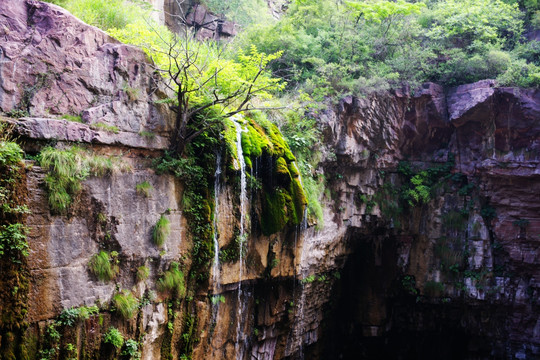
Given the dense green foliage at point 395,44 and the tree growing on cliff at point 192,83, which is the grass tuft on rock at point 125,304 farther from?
the dense green foliage at point 395,44

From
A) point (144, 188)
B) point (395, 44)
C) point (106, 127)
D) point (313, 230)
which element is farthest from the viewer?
point (395, 44)

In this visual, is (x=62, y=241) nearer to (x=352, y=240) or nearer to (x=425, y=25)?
(x=352, y=240)

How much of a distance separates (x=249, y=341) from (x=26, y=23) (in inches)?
309

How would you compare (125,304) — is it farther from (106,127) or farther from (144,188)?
(106,127)

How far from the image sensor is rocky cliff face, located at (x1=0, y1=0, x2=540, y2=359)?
20.1 ft

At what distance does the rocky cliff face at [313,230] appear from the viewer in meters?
6.11

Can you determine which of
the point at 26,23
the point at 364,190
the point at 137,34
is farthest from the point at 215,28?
the point at 26,23

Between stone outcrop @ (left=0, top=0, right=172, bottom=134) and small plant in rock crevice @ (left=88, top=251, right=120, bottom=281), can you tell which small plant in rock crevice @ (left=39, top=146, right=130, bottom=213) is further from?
small plant in rock crevice @ (left=88, top=251, right=120, bottom=281)

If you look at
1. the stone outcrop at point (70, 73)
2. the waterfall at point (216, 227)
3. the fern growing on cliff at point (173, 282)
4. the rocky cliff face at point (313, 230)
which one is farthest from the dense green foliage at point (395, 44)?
the fern growing on cliff at point (173, 282)

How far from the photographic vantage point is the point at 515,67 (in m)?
13.2

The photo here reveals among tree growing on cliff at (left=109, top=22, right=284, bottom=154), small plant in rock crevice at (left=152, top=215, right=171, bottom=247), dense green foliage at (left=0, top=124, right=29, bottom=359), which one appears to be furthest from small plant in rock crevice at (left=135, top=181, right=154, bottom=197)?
dense green foliage at (left=0, top=124, right=29, bottom=359)

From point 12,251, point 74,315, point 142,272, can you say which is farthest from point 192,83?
point 74,315

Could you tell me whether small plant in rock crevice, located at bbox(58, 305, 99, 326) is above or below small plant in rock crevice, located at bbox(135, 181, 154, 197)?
below

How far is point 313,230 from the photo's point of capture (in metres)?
11.1
